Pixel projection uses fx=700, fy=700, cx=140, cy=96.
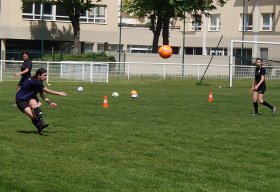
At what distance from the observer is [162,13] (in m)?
58.5

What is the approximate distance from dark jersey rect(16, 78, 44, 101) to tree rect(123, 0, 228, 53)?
41.8 metres

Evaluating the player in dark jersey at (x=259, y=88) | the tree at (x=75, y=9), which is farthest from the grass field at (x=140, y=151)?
the tree at (x=75, y=9)

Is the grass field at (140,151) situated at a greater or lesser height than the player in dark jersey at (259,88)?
lesser

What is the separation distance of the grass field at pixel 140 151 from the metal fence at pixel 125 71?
20.5 meters

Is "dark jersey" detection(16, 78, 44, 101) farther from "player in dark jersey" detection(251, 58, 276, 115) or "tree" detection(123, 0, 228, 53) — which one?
"tree" detection(123, 0, 228, 53)

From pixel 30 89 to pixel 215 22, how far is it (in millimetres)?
57691

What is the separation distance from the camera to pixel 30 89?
15773 millimetres

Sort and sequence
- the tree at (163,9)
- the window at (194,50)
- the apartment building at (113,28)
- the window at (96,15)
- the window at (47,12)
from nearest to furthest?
the tree at (163,9), the apartment building at (113,28), the window at (47,12), the window at (96,15), the window at (194,50)

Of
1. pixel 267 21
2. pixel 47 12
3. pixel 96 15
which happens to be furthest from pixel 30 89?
pixel 96 15

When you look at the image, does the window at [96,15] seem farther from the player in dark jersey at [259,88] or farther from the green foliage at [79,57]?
the player in dark jersey at [259,88]

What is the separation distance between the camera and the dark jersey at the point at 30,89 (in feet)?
51.3

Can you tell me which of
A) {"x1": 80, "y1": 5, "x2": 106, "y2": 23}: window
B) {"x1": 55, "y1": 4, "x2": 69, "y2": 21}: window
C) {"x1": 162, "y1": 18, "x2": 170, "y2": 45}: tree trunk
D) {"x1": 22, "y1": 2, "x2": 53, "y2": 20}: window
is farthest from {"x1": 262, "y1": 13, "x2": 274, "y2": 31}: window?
{"x1": 22, "y1": 2, "x2": 53, "y2": 20}: window

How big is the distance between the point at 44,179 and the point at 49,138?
4.94 m

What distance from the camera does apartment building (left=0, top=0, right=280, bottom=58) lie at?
64875 mm
